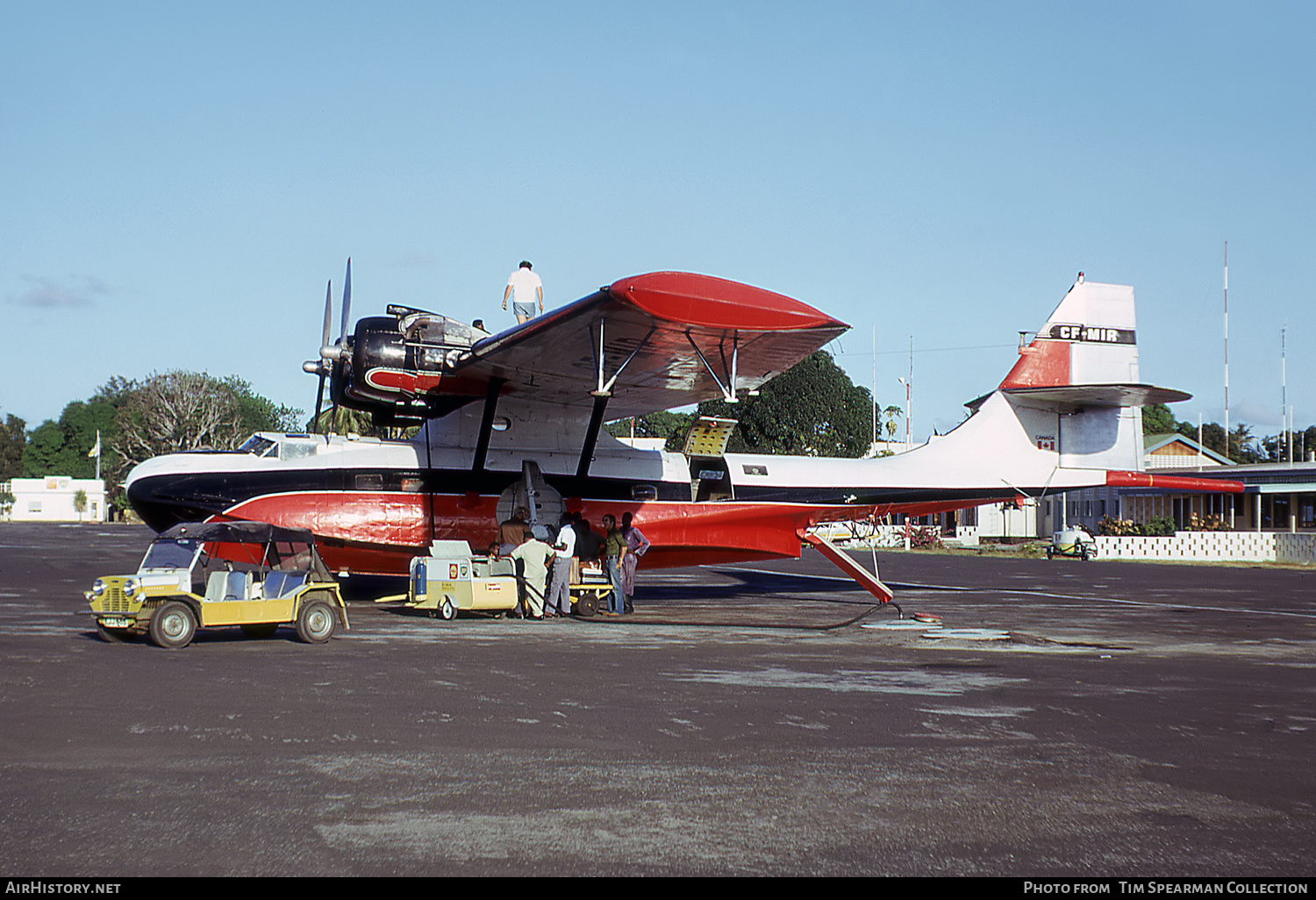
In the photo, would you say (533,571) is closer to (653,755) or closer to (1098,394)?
(653,755)

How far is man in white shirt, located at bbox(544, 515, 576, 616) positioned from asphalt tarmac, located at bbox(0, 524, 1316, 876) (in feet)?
8.79

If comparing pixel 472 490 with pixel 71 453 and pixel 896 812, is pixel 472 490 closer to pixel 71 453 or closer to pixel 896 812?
pixel 896 812

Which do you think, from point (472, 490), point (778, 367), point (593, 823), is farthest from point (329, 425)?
point (593, 823)

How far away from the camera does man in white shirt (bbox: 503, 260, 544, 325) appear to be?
17.8 metres

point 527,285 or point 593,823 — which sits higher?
point 527,285

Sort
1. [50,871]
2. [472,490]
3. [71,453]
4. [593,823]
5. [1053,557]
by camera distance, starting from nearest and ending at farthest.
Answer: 1. [50,871]
2. [593,823]
3. [472,490]
4. [1053,557]
5. [71,453]

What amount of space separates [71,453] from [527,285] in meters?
133

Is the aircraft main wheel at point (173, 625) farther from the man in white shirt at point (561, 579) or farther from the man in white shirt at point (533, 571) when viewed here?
the man in white shirt at point (561, 579)

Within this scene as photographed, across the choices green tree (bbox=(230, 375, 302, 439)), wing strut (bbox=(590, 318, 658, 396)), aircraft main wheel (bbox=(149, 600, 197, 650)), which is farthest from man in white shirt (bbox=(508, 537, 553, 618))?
green tree (bbox=(230, 375, 302, 439))

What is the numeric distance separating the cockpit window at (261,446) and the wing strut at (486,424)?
3155 mm

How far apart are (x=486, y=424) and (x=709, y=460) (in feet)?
14.3

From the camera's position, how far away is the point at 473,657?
10500mm

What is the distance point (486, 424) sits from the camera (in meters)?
16.7

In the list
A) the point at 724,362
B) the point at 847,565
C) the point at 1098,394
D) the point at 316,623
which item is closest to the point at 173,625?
the point at 316,623
